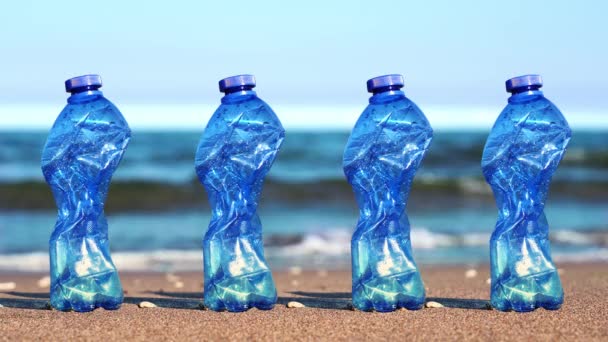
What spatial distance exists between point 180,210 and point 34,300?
8157mm

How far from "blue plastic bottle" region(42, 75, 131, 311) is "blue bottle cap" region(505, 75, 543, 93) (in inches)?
72.6

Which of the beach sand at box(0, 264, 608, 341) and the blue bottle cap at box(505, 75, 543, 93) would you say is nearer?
the beach sand at box(0, 264, 608, 341)

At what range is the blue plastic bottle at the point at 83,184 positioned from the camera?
4660mm

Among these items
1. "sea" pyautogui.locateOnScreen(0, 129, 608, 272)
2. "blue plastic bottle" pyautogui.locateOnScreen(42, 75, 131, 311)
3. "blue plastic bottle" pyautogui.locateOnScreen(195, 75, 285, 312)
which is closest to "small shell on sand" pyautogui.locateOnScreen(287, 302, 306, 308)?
"blue plastic bottle" pyautogui.locateOnScreen(195, 75, 285, 312)

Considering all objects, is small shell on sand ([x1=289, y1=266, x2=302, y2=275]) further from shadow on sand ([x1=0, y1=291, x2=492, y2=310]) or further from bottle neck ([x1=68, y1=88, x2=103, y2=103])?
bottle neck ([x1=68, y1=88, x2=103, y2=103])

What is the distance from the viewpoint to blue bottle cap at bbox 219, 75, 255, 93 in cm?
463

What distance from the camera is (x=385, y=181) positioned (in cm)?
467

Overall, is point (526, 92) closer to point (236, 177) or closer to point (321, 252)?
point (236, 177)

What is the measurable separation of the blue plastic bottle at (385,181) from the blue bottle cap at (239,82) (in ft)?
1.78

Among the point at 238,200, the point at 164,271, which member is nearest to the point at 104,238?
the point at 238,200

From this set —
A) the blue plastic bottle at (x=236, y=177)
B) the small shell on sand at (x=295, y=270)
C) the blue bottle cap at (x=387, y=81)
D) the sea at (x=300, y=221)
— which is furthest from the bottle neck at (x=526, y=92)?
the sea at (x=300, y=221)

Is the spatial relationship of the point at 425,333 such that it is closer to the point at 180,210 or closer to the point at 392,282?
the point at 392,282

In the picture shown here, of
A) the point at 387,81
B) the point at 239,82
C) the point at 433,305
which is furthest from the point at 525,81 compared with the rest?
the point at 239,82

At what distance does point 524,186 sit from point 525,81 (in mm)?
494
